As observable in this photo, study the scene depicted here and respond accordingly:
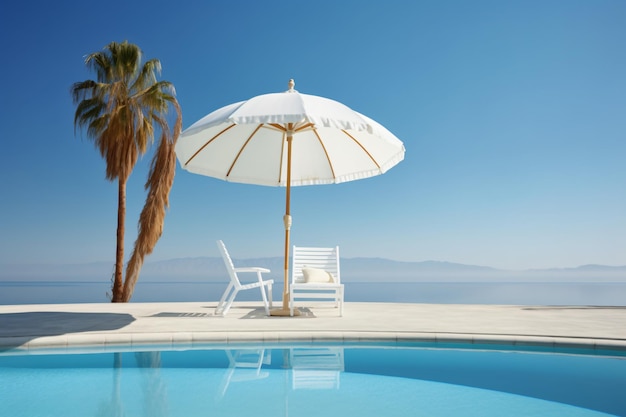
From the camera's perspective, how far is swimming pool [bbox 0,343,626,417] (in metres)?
3.27

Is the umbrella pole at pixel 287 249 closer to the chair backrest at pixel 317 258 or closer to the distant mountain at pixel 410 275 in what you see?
the chair backrest at pixel 317 258

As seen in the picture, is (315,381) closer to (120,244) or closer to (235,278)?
(235,278)

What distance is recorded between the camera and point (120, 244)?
41.8ft

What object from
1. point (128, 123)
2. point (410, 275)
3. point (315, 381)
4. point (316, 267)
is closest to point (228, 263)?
point (316, 267)

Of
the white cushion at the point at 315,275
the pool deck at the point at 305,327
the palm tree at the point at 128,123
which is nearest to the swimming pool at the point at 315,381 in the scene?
the pool deck at the point at 305,327

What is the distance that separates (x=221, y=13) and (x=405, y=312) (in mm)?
14734

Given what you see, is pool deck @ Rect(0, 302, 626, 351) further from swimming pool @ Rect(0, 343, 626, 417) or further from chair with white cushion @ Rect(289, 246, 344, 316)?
chair with white cushion @ Rect(289, 246, 344, 316)

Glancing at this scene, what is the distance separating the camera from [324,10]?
18.6 metres

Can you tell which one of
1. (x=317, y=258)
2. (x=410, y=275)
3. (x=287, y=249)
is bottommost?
(x=410, y=275)

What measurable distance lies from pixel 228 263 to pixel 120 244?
6.96 meters

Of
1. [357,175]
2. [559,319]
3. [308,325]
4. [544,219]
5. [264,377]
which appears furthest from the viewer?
[544,219]

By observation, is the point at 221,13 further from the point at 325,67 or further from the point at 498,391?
the point at 498,391

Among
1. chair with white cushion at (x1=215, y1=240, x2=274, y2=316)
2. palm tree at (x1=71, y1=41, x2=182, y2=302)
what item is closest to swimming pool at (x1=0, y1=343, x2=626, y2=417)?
chair with white cushion at (x1=215, y1=240, x2=274, y2=316)

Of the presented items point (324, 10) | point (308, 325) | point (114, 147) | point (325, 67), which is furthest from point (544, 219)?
point (308, 325)
